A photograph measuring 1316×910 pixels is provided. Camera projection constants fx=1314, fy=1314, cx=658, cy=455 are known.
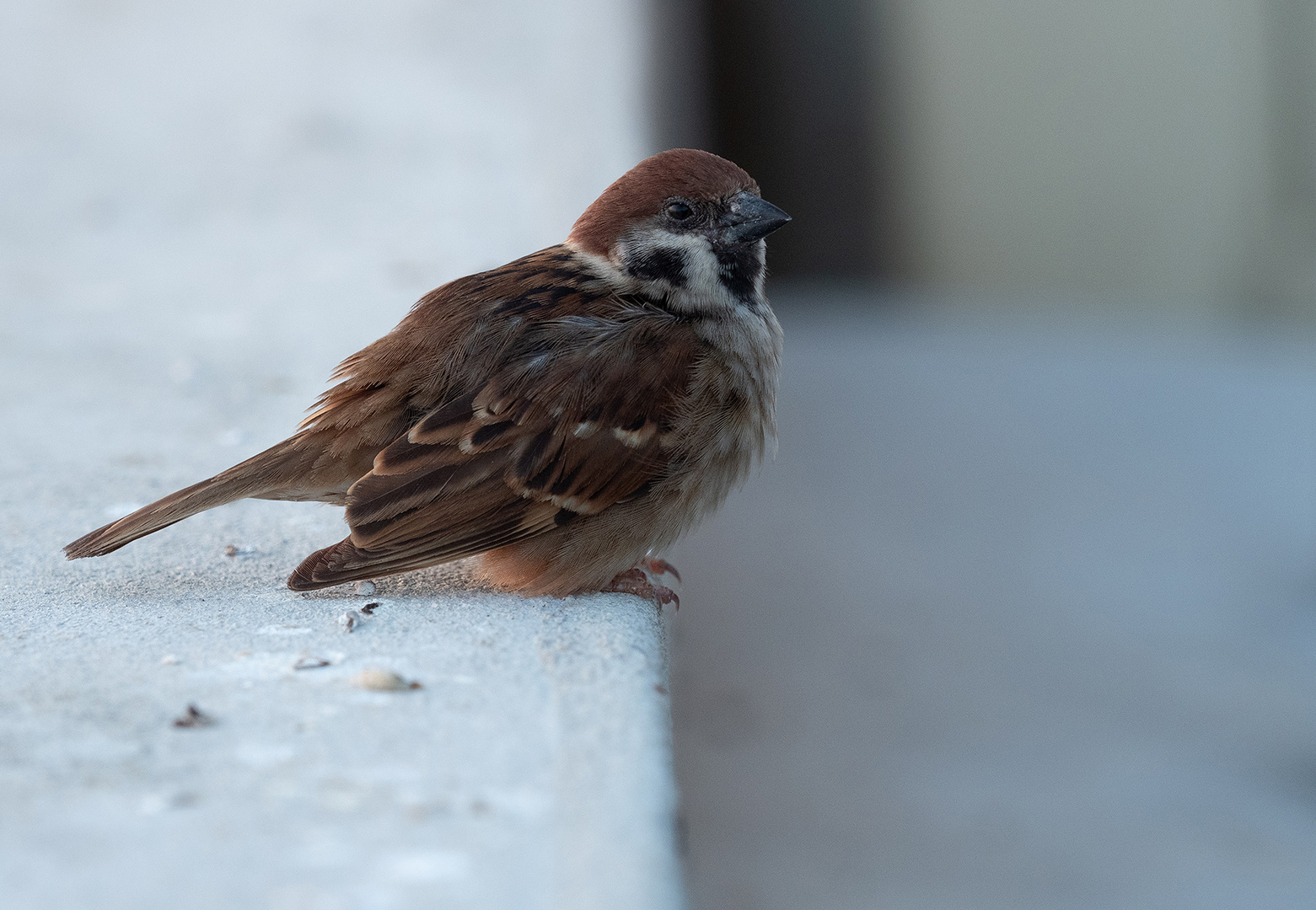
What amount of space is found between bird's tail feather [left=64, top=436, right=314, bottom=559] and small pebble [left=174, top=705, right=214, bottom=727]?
1.75 ft

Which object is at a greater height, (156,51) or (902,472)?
(156,51)

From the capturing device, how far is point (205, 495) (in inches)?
83.5

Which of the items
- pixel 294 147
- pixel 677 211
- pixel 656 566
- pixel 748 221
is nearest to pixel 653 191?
pixel 677 211

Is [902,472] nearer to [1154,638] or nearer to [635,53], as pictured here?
[1154,638]

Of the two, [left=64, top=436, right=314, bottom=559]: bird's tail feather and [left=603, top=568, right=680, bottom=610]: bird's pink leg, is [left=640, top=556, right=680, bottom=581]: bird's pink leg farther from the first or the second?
[left=64, top=436, right=314, bottom=559]: bird's tail feather

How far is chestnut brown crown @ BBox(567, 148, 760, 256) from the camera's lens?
239 centimetres

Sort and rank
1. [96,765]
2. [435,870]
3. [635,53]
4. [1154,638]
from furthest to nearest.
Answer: [635,53], [1154,638], [96,765], [435,870]

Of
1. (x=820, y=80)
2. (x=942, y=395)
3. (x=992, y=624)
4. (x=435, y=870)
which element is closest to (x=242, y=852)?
(x=435, y=870)

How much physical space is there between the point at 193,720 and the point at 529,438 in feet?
2.31

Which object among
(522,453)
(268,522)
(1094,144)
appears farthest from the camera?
(1094,144)

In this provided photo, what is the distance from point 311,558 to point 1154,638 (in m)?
3.58

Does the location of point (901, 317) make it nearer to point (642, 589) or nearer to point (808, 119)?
point (808, 119)

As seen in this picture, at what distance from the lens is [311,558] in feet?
6.57

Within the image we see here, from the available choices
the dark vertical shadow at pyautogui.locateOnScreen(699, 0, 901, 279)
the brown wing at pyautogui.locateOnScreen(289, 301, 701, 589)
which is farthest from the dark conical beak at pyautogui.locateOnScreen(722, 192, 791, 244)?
the dark vertical shadow at pyautogui.locateOnScreen(699, 0, 901, 279)
